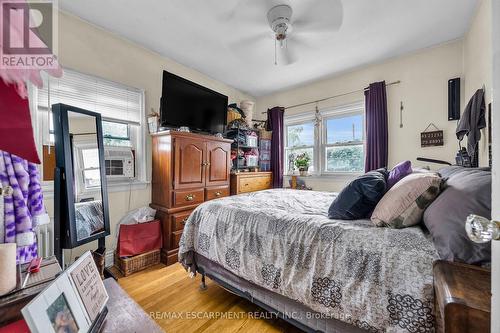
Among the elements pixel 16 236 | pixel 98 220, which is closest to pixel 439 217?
pixel 16 236

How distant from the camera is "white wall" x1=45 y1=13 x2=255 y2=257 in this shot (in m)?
2.02

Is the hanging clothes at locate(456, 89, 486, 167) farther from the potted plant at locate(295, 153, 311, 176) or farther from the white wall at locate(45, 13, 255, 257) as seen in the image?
the white wall at locate(45, 13, 255, 257)

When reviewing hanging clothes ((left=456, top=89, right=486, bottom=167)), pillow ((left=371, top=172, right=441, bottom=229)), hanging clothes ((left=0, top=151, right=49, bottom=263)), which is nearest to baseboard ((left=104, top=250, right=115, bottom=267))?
hanging clothes ((left=0, top=151, right=49, bottom=263))

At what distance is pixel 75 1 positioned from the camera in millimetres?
1862

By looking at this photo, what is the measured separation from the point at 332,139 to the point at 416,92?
49.7 inches

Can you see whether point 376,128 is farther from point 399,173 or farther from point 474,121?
point 399,173

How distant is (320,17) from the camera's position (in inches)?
71.7

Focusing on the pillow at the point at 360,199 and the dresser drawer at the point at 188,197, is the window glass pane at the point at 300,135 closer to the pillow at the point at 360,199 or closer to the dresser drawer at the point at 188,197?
the dresser drawer at the point at 188,197

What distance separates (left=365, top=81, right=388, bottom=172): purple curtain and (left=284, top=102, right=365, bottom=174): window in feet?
0.79

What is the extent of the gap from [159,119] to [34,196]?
171 cm

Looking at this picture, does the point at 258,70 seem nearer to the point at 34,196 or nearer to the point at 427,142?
the point at 427,142

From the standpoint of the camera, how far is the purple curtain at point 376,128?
2.85 metres

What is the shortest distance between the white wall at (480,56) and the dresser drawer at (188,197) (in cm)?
290

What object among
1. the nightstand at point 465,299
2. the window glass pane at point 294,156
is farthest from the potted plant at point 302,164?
the nightstand at point 465,299
